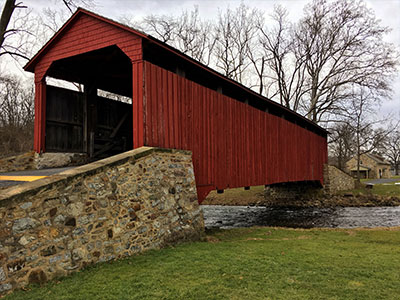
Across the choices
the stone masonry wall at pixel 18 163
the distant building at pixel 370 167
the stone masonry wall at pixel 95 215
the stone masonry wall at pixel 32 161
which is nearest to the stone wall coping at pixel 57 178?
the stone masonry wall at pixel 95 215

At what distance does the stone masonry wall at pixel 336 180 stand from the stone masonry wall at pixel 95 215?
1674cm

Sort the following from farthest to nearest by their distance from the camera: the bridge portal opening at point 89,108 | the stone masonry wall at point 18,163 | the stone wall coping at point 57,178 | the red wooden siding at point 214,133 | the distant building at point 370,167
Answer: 1. the distant building at point 370,167
2. the bridge portal opening at point 89,108
3. the stone masonry wall at point 18,163
4. the red wooden siding at point 214,133
5. the stone wall coping at point 57,178

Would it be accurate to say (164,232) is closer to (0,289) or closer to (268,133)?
(0,289)

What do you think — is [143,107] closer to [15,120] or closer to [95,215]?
[95,215]

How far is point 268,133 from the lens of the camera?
1294cm

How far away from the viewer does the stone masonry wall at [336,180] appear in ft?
70.0

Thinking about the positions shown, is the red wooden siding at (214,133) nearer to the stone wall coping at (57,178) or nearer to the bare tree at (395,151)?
the stone wall coping at (57,178)

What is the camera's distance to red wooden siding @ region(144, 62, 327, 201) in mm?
7398

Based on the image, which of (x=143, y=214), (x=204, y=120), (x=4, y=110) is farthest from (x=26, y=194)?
(x=4, y=110)

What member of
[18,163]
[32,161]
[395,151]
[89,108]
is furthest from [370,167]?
[18,163]

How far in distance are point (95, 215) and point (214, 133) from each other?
5.27m

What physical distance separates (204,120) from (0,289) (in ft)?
21.4

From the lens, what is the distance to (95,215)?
488 centimetres

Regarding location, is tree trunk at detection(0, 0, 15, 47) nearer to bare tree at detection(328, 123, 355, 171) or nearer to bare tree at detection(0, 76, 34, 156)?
bare tree at detection(0, 76, 34, 156)
